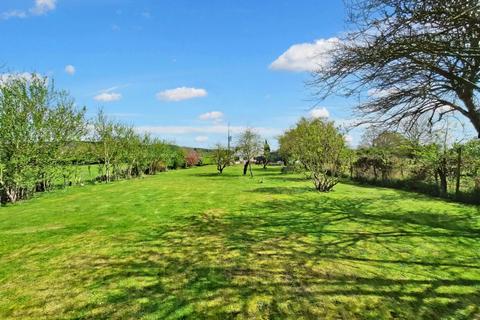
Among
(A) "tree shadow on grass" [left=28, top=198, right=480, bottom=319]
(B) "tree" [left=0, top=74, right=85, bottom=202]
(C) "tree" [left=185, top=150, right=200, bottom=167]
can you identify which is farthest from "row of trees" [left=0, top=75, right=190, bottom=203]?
(C) "tree" [left=185, top=150, right=200, bottom=167]

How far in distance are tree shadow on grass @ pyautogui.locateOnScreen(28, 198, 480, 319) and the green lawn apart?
2 centimetres

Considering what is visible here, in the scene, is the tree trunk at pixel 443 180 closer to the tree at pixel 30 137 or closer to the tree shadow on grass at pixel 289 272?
the tree shadow on grass at pixel 289 272

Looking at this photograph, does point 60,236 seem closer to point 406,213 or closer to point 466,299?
point 466,299

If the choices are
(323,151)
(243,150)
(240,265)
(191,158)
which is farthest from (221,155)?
(240,265)

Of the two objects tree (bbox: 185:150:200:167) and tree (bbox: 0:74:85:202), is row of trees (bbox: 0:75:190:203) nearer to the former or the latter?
tree (bbox: 0:74:85:202)

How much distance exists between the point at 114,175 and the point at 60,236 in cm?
1849

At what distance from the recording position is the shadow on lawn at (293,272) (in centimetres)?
378

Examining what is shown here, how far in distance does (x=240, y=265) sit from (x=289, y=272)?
775 millimetres

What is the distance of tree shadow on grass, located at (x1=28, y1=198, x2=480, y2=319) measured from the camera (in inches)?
148

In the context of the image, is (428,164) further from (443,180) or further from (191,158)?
(191,158)

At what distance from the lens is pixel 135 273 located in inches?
187

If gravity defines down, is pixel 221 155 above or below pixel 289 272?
above

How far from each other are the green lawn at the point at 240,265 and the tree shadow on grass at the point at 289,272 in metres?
0.02

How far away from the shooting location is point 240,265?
200 inches
